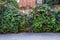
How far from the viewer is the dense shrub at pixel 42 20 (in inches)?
349

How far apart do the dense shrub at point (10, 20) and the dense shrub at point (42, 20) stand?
0.44m

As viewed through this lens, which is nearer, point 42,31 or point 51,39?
point 51,39

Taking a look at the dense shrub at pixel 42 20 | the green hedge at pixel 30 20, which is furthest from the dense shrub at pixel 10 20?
the dense shrub at pixel 42 20

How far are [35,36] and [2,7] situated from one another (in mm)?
2025

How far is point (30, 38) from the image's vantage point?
811 centimetres

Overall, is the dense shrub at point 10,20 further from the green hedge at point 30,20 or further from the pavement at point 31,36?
the pavement at point 31,36

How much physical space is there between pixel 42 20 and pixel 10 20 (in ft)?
4.58

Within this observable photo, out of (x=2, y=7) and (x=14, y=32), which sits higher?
(x=2, y=7)

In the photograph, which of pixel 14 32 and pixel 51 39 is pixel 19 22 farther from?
pixel 51 39

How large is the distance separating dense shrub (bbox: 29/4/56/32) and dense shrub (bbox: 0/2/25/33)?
44 cm

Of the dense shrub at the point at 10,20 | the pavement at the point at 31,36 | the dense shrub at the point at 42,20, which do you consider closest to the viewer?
the pavement at the point at 31,36

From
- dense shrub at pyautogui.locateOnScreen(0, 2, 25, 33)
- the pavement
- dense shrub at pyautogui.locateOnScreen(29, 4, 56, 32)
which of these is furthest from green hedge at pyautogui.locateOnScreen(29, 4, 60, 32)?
dense shrub at pyautogui.locateOnScreen(0, 2, 25, 33)

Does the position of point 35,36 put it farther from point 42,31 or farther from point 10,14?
point 10,14

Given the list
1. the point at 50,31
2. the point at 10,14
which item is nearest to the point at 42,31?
the point at 50,31
